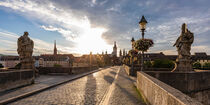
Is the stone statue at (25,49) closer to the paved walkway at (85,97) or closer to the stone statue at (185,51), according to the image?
the paved walkway at (85,97)

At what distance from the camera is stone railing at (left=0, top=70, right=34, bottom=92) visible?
256 inches

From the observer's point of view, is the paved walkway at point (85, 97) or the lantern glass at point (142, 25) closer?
the paved walkway at point (85, 97)

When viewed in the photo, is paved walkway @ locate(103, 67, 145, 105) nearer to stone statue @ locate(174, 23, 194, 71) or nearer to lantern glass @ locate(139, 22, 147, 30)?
lantern glass @ locate(139, 22, 147, 30)

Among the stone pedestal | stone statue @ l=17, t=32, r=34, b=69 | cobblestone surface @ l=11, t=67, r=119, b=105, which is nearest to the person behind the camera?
cobblestone surface @ l=11, t=67, r=119, b=105

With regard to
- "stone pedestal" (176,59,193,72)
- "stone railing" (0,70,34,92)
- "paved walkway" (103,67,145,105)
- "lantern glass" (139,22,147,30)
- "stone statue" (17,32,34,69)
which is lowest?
"paved walkway" (103,67,145,105)

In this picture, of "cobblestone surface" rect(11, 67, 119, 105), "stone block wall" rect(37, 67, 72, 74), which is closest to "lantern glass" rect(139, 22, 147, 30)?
"cobblestone surface" rect(11, 67, 119, 105)

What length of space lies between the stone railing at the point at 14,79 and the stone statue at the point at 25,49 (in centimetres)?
358

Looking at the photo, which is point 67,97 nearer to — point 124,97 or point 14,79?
point 124,97

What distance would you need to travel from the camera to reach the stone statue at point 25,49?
11.3 meters

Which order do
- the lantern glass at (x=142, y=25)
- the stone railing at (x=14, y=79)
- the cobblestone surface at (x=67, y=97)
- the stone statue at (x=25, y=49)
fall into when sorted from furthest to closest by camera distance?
the stone statue at (x=25, y=49) < the lantern glass at (x=142, y=25) < the stone railing at (x=14, y=79) < the cobblestone surface at (x=67, y=97)

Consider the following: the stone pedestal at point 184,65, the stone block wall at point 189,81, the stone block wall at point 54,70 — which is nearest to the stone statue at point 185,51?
the stone pedestal at point 184,65

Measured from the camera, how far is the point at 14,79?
7.24 m

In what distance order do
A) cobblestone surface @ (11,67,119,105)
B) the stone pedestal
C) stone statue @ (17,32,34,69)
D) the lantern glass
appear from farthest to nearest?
stone statue @ (17,32,34,69)
the stone pedestal
the lantern glass
cobblestone surface @ (11,67,119,105)

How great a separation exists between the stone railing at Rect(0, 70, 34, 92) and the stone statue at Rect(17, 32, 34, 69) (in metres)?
3.58
